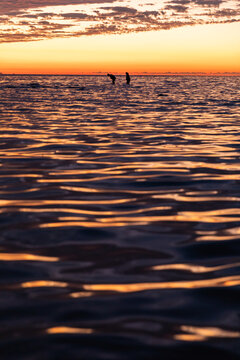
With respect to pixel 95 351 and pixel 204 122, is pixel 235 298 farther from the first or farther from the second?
pixel 204 122

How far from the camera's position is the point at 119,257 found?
5.55 meters

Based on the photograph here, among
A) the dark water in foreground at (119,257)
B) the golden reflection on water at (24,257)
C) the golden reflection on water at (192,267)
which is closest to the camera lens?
the dark water in foreground at (119,257)

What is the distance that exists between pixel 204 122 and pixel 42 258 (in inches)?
763

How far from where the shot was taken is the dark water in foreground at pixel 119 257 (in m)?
3.68

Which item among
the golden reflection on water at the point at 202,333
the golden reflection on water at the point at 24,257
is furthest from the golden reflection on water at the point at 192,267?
the golden reflection on water at the point at 202,333

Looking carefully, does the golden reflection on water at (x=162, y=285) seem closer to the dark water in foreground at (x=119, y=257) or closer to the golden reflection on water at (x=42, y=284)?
the dark water in foreground at (x=119, y=257)

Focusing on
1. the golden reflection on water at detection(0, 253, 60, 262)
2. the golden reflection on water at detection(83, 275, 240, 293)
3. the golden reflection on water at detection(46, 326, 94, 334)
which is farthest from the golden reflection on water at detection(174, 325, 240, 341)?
the golden reflection on water at detection(0, 253, 60, 262)

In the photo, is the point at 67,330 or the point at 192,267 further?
the point at 192,267

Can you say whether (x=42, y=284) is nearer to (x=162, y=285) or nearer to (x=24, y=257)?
(x=24, y=257)

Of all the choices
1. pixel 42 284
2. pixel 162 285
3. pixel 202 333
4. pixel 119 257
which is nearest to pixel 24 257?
pixel 42 284

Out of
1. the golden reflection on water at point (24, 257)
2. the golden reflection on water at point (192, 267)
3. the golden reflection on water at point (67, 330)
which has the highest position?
the golden reflection on water at point (67, 330)

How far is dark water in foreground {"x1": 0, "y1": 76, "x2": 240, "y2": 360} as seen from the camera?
145 inches

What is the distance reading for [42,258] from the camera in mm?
5453

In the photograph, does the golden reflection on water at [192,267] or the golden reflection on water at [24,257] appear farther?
the golden reflection on water at [24,257]
